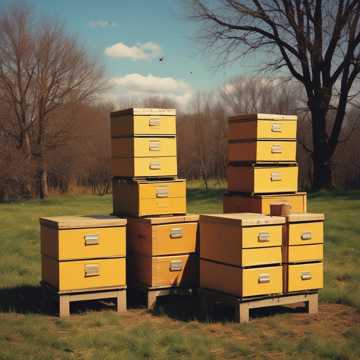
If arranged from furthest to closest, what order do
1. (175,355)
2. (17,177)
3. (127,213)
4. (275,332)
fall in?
(17,177), (127,213), (275,332), (175,355)

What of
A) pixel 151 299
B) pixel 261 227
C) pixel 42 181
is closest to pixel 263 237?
pixel 261 227

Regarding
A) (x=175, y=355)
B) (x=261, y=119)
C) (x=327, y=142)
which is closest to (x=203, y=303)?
(x=175, y=355)

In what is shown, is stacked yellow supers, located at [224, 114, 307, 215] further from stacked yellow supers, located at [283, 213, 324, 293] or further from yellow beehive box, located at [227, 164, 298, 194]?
stacked yellow supers, located at [283, 213, 324, 293]

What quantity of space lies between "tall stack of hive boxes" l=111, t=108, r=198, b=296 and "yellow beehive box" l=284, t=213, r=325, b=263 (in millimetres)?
1287

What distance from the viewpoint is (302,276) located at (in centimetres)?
782

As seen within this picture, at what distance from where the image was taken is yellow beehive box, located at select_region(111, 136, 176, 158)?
8.39 metres

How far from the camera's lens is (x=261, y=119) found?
8742mm

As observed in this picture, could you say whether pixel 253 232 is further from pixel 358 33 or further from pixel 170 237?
pixel 358 33

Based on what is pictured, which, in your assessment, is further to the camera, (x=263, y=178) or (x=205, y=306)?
(x=263, y=178)

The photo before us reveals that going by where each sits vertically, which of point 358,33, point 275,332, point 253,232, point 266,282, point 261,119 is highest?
point 358,33

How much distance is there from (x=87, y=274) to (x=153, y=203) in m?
1.30

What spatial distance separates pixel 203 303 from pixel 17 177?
926 inches

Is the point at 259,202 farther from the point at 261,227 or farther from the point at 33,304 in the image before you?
the point at 33,304

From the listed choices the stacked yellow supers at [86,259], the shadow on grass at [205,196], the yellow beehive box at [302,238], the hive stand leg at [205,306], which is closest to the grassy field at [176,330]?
the hive stand leg at [205,306]
